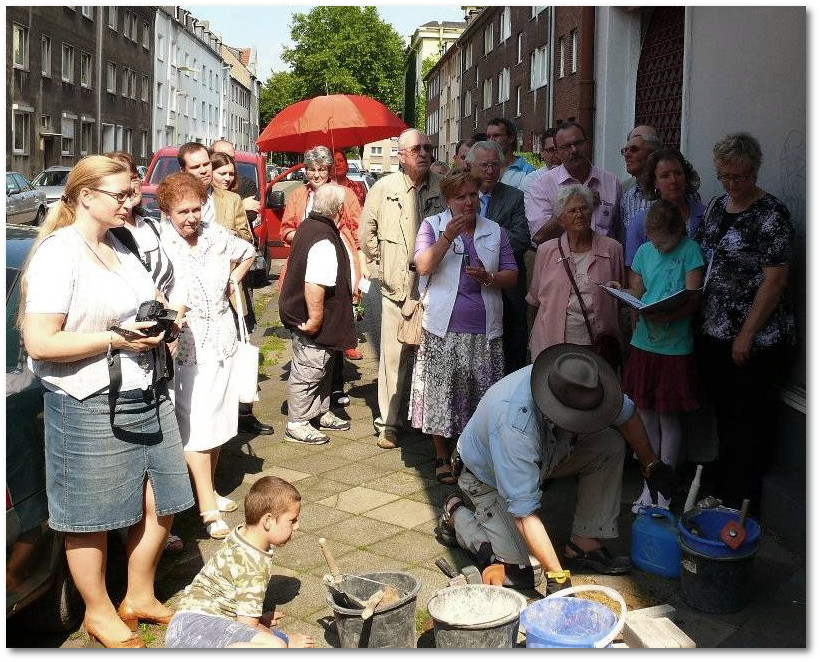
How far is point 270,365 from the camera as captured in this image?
949cm

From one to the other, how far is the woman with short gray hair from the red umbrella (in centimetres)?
617

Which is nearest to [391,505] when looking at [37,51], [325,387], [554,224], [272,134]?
[325,387]

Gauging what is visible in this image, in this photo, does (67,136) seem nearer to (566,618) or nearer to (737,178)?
(737,178)

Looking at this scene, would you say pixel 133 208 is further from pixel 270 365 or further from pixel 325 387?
pixel 270 365

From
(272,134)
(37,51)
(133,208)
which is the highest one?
(37,51)

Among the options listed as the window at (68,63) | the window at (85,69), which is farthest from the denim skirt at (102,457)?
the window at (85,69)

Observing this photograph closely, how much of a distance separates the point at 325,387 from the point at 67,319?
11.8 ft

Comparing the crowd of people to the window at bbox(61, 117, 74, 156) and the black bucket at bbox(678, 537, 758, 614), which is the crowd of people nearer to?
the black bucket at bbox(678, 537, 758, 614)

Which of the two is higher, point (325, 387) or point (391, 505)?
point (325, 387)

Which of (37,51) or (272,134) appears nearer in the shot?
(272,134)

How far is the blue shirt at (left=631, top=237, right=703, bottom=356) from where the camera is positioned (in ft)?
17.7

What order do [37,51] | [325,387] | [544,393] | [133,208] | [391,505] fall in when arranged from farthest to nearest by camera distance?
[37,51] → [325,387] → [391,505] → [133,208] → [544,393]

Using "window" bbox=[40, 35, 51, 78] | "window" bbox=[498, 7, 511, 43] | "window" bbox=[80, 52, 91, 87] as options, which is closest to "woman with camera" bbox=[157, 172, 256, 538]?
"window" bbox=[40, 35, 51, 78]

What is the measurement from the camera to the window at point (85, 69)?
3999cm
